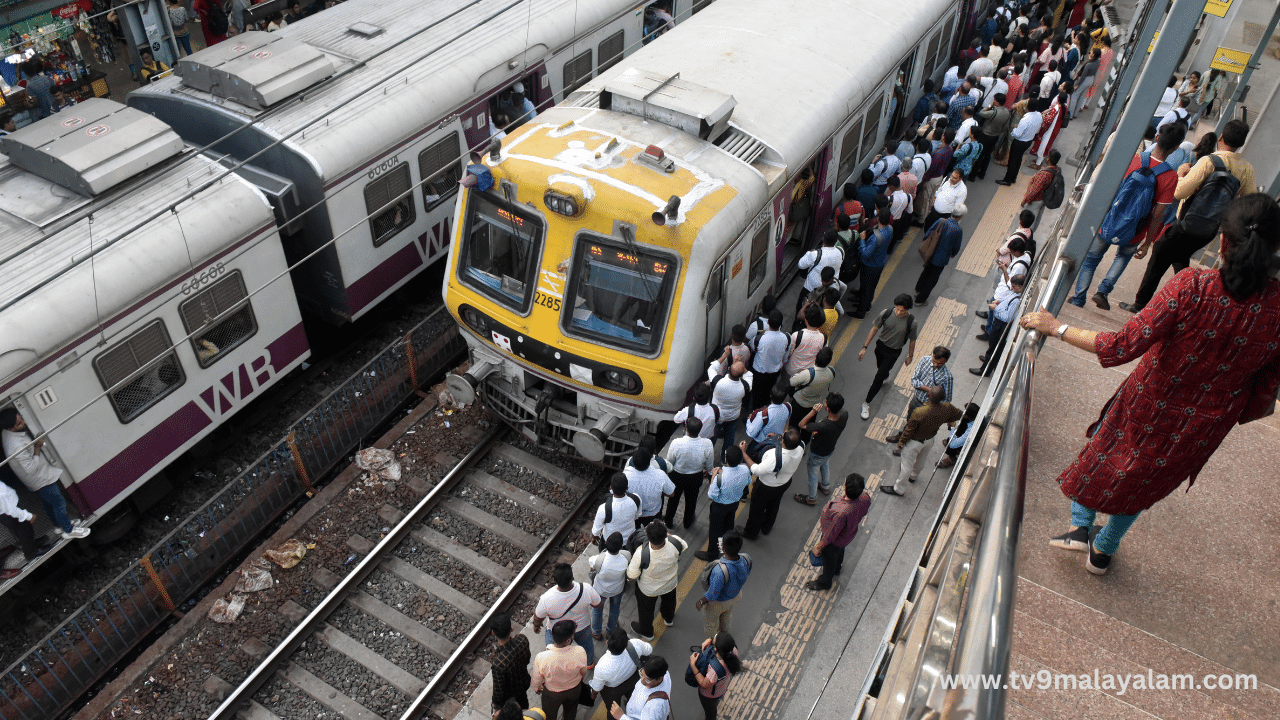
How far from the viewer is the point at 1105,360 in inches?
168

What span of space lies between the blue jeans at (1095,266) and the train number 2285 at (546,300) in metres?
4.74

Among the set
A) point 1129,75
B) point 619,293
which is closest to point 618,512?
point 619,293

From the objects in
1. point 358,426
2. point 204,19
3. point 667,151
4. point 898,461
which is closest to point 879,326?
point 898,461

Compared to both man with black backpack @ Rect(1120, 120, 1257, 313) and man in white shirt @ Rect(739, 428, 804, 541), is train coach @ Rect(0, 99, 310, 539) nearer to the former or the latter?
man in white shirt @ Rect(739, 428, 804, 541)

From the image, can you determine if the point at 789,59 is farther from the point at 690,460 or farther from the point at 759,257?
the point at 690,460

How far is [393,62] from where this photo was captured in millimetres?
11328

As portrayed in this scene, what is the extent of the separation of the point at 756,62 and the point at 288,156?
557 centimetres

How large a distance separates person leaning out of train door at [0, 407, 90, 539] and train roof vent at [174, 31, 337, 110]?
437 centimetres

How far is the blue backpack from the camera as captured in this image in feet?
24.8

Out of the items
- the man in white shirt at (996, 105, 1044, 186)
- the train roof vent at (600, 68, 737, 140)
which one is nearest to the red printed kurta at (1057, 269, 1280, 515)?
the train roof vent at (600, 68, 737, 140)

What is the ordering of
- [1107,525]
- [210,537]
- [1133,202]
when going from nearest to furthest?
[1107,525] < [1133,202] < [210,537]

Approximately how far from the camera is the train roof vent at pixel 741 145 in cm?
934

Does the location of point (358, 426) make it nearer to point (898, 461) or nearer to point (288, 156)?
point (288, 156)

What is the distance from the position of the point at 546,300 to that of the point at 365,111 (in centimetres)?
356
